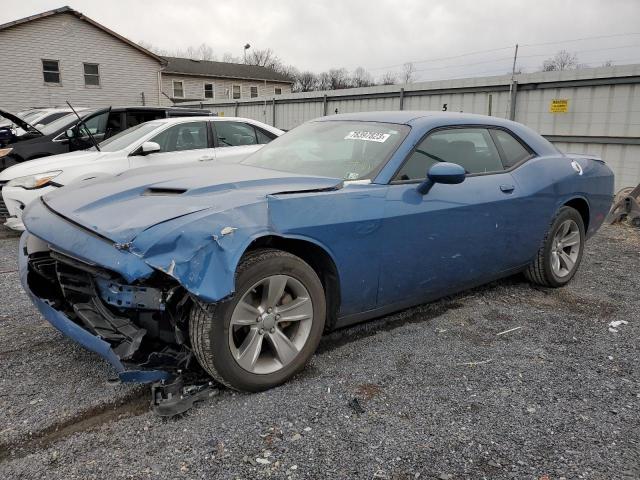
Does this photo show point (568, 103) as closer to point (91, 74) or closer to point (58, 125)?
point (58, 125)

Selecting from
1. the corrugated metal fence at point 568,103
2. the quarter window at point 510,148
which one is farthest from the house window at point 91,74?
the quarter window at point 510,148

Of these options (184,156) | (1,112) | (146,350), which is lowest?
(146,350)

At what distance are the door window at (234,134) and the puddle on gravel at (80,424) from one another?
5165 millimetres

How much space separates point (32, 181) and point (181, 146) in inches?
75.2

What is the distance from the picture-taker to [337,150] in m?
3.62

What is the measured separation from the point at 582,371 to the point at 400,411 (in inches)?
51.6

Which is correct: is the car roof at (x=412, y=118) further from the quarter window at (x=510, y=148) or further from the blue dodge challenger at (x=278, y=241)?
the quarter window at (x=510, y=148)

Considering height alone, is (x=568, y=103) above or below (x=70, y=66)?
below

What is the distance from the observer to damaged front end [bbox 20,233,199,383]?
97.3 inches

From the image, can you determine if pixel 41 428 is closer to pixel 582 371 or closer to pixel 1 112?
pixel 582 371

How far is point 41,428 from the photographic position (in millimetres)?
2400

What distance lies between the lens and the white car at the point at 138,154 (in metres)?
5.99

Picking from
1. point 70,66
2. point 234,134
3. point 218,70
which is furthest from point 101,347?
point 218,70

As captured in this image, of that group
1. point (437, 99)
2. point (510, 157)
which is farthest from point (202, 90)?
point (510, 157)
